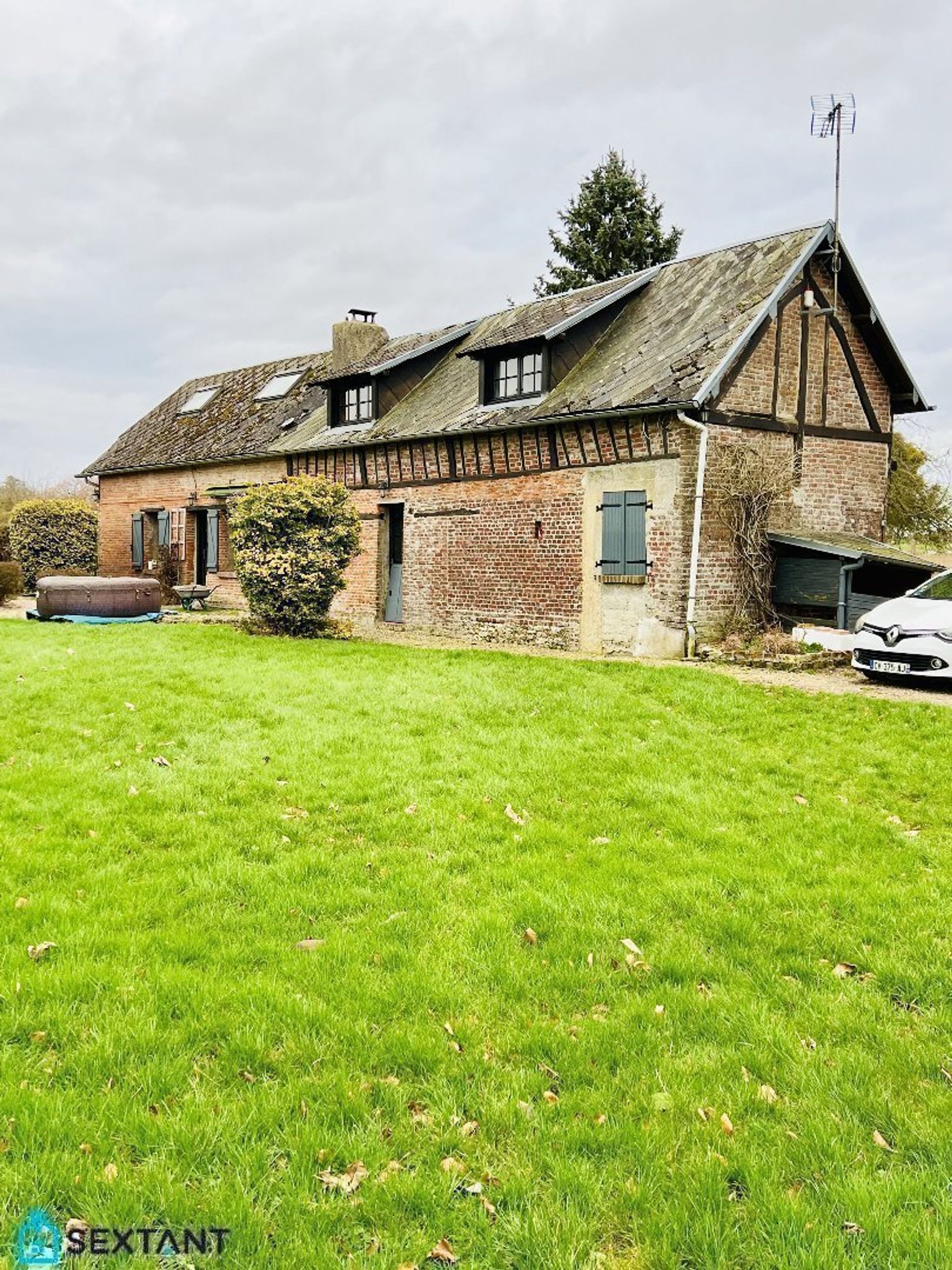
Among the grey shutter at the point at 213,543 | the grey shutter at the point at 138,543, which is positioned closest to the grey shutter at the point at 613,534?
the grey shutter at the point at 213,543

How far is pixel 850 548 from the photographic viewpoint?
13273mm

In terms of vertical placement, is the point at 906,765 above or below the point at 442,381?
below

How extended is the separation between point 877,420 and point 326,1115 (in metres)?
15.8

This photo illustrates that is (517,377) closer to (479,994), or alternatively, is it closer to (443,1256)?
(479,994)

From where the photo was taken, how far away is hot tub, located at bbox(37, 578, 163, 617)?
52.2ft

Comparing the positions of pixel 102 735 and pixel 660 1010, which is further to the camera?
pixel 102 735

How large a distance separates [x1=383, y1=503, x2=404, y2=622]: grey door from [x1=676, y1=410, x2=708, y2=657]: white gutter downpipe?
7.22 m

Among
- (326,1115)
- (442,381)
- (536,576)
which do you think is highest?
(442,381)

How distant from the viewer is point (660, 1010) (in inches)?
140

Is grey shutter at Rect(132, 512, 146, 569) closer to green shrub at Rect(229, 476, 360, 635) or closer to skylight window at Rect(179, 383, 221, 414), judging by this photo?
skylight window at Rect(179, 383, 221, 414)

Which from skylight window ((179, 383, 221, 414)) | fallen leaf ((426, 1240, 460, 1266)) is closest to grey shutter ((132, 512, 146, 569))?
skylight window ((179, 383, 221, 414))

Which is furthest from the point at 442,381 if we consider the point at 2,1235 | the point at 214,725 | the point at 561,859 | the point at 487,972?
the point at 2,1235

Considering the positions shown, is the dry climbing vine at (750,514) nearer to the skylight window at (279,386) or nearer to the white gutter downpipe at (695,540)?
the white gutter downpipe at (695,540)

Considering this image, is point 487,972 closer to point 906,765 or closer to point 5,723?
point 906,765
